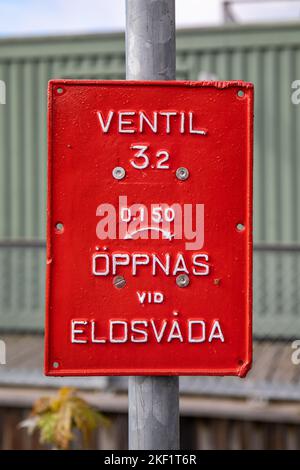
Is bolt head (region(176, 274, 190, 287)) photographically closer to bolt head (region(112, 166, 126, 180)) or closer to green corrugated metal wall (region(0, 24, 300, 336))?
bolt head (region(112, 166, 126, 180))

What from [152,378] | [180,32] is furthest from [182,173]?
[180,32]

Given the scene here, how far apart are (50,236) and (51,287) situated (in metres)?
0.14

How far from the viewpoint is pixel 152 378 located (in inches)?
79.2

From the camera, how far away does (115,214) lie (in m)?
2.01

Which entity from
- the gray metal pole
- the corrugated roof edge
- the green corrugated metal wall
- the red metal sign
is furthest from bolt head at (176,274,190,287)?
the corrugated roof edge

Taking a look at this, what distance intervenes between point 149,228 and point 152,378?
41 cm

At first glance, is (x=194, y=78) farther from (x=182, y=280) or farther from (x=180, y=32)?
(x=182, y=280)

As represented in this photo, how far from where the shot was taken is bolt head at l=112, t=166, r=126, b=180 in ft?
6.64

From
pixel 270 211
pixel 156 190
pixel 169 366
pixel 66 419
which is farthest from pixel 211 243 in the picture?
pixel 270 211

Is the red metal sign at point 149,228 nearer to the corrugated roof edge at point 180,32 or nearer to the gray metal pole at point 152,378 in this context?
the gray metal pole at point 152,378

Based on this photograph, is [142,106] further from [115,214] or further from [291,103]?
[291,103]

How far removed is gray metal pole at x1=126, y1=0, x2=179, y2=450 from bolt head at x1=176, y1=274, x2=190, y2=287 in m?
0.26

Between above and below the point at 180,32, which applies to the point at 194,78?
below

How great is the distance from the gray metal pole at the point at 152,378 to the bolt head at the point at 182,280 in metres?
0.26
